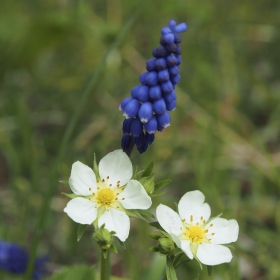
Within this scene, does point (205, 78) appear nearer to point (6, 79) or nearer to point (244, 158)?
point (244, 158)

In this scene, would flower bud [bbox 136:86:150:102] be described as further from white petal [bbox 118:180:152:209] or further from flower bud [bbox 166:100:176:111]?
white petal [bbox 118:180:152:209]

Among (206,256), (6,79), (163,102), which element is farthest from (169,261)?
(6,79)

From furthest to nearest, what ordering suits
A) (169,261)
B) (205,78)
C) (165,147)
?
(205,78) < (165,147) < (169,261)

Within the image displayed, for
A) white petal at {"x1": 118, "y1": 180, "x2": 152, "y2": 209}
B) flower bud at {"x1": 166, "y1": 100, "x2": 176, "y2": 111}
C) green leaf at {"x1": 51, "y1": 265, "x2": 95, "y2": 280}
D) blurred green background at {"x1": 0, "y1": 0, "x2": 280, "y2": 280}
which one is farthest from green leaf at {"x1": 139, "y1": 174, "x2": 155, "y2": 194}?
blurred green background at {"x1": 0, "y1": 0, "x2": 280, "y2": 280}

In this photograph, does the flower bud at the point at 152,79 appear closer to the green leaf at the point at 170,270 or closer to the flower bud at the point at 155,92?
the flower bud at the point at 155,92

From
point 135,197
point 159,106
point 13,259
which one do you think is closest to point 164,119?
point 159,106

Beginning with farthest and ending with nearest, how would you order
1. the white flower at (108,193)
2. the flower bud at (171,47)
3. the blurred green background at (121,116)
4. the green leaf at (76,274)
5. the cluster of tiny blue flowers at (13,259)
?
the blurred green background at (121,116) → the cluster of tiny blue flowers at (13,259) → the green leaf at (76,274) → the flower bud at (171,47) → the white flower at (108,193)

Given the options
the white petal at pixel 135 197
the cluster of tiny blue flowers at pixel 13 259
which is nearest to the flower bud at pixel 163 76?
the white petal at pixel 135 197

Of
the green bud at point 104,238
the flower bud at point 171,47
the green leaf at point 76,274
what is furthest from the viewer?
the green leaf at point 76,274
